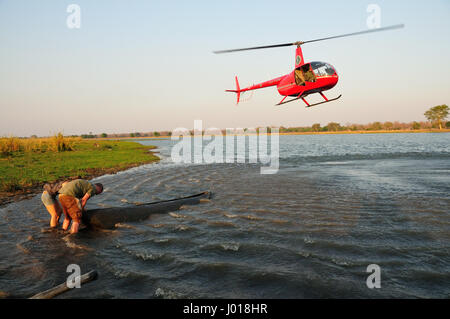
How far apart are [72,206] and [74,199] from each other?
0.92 ft

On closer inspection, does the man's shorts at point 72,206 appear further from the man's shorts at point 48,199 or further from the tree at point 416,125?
the tree at point 416,125

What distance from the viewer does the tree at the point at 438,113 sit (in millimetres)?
139875

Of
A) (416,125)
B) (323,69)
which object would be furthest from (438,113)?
(323,69)

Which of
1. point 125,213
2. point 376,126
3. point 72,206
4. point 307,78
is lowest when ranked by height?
point 125,213

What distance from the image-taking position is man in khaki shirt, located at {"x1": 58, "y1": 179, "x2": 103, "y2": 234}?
321 inches

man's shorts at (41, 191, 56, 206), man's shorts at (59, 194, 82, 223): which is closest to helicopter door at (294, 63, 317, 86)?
man's shorts at (59, 194, 82, 223)

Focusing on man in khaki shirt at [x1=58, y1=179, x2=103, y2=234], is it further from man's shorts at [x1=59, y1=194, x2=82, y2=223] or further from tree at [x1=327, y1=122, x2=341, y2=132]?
tree at [x1=327, y1=122, x2=341, y2=132]

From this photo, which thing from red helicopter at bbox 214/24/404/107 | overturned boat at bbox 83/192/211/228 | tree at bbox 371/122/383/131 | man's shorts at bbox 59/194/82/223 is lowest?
overturned boat at bbox 83/192/211/228

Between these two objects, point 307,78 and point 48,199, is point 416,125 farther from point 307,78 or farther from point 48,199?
point 48,199

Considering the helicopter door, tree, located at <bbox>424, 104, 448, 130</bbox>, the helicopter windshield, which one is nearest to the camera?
the helicopter windshield

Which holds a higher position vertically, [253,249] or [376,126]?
[376,126]

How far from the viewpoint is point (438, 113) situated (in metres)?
142
